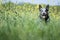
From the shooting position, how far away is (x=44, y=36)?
2803 millimetres

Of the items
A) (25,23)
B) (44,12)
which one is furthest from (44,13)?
(25,23)

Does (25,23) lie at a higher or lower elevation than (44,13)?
lower

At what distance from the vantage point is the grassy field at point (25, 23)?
280cm

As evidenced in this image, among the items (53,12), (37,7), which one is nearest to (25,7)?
(37,7)

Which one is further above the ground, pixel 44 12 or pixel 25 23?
pixel 44 12

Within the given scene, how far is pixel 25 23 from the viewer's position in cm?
283

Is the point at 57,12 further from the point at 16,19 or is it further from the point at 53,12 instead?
the point at 16,19

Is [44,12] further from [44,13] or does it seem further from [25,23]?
[25,23]

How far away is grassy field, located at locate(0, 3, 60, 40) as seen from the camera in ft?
9.19

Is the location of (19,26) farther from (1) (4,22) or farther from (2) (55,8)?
(2) (55,8)

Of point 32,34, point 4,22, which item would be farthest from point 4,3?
point 32,34

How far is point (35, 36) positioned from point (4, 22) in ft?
1.16

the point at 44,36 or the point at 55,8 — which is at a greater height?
the point at 55,8

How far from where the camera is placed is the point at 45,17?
2814 mm
